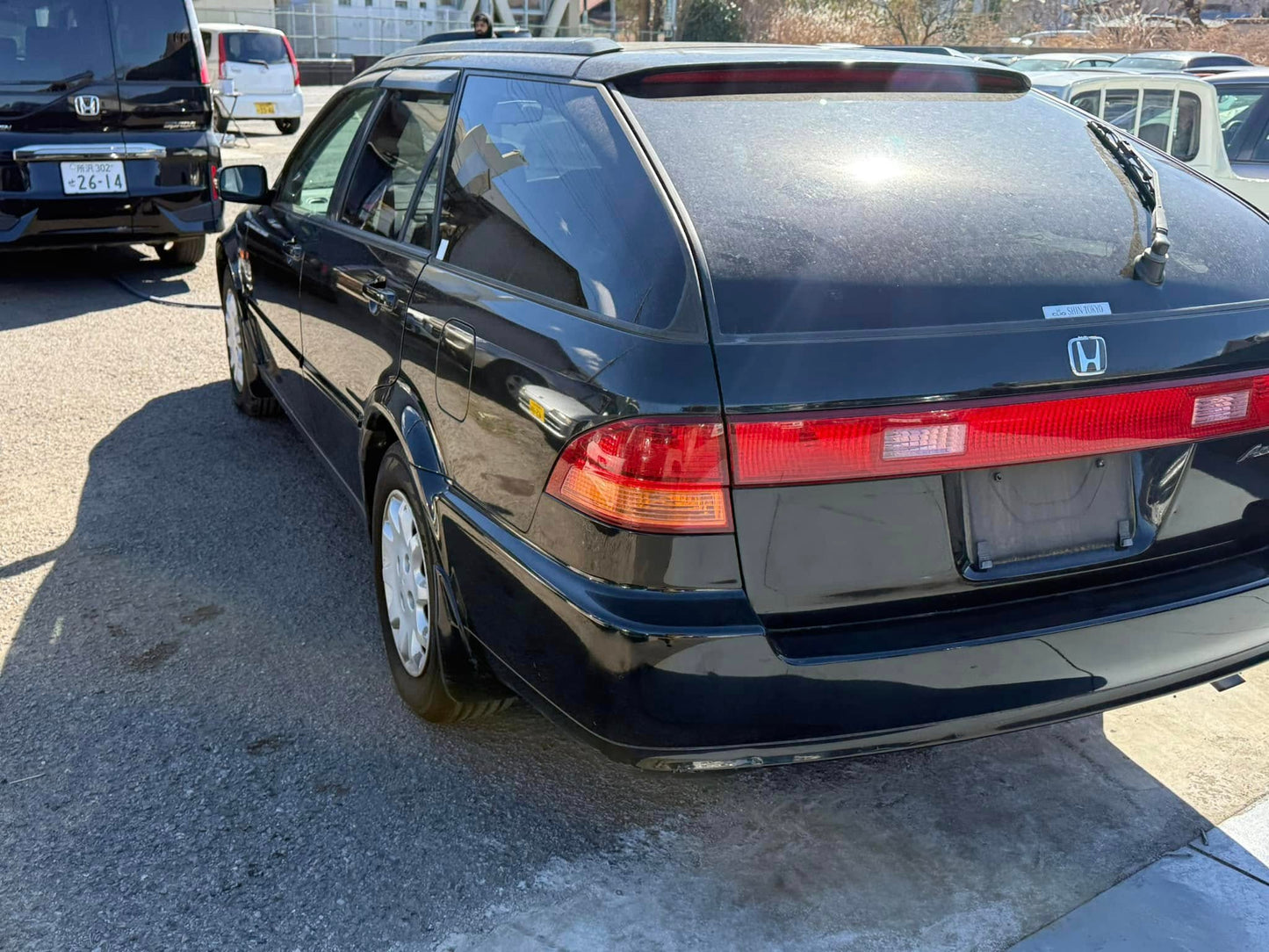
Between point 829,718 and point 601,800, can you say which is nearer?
point 829,718

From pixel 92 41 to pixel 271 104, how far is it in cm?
1437

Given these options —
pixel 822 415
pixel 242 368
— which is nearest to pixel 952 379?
pixel 822 415

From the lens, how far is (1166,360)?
8.04 ft

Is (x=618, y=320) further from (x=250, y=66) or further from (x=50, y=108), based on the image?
(x=250, y=66)

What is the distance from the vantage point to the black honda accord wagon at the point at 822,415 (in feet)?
7.37

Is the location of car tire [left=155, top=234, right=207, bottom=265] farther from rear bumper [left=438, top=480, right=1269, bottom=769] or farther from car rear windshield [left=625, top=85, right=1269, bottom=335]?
rear bumper [left=438, top=480, right=1269, bottom=769]

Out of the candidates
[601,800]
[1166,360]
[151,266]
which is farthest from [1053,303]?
[151,266]

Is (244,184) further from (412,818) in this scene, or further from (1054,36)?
(1054,36)

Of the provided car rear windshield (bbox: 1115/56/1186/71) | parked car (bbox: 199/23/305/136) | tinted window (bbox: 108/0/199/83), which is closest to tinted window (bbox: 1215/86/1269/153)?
car rear windshield (bbox: 1115/56/1186/71)

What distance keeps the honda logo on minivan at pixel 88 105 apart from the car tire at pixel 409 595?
582 cm

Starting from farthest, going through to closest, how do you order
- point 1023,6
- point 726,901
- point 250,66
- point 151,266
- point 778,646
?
point 1023,6, point 250,66, point 151,266, point 726,901, point 778,646

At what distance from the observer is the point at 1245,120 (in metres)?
9.22

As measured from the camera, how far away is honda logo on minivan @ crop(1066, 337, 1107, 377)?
236 cm

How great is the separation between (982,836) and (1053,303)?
1283mm
